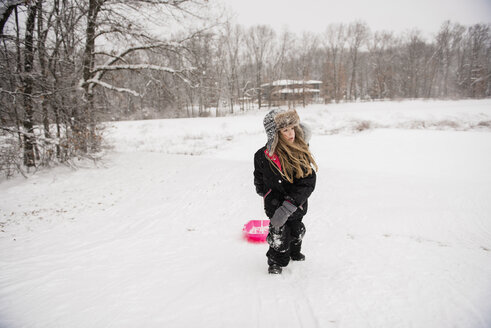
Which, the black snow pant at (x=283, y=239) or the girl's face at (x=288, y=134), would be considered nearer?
the girl's face at (x=288, y=134)

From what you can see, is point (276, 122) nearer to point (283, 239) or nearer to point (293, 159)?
point (293, 159)

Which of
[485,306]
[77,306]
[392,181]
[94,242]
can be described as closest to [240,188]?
[94,242]

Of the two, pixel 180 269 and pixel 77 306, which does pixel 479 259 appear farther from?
pixel 77 306

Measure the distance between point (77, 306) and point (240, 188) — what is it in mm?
4370

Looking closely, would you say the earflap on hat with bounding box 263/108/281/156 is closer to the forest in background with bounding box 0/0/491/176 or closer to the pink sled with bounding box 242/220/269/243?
the pink sled with bounding box 242/220/269/243

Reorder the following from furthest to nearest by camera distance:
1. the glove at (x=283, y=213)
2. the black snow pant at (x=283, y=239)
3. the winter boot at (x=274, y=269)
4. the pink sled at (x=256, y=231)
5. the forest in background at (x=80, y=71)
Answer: the forest in background at (x=80, y=71), the pink sled at (x=256, y=231), the winter boot at (x=274, y=269), the black snow pant at (x=283, y=239), the glove at (x=283, y=213)

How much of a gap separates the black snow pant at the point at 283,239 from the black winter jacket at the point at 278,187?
4.9 inches

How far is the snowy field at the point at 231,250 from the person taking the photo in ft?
6.50

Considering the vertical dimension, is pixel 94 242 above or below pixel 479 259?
below

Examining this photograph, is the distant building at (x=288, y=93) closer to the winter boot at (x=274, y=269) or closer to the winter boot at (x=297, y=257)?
the winter boot at (x=297, y=257)

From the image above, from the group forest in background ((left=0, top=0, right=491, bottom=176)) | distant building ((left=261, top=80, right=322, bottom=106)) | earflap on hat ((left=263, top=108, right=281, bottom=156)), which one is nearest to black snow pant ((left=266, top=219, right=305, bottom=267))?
earflap on hat ((left=263, top=108, right=281, bottom=156))

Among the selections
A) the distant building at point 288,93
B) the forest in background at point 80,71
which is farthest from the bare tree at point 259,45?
the forest in background at point 80,71

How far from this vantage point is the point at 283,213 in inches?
85.2

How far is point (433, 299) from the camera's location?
1.92m
